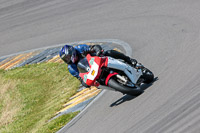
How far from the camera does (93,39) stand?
45.9 feet

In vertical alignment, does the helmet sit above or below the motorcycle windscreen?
above

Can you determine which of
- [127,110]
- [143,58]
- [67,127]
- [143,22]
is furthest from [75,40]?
[127,110]

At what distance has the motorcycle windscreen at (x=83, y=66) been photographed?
8.27m

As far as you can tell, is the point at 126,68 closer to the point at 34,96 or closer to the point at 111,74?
the point at 111,74

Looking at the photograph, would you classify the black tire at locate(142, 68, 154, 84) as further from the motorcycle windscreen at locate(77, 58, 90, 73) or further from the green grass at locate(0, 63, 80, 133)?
the green grass at locate(0, 63, 80, 133)

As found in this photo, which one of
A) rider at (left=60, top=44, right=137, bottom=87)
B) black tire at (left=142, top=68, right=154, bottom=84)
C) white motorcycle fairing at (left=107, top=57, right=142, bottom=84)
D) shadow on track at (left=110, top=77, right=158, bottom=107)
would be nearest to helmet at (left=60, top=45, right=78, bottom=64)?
rider at (left=60, top=44, right=137, bottom=87)

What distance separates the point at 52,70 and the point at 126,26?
3092mm

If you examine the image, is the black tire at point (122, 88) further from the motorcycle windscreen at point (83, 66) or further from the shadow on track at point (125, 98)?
the motorcycle windscreen at point (83, 66)

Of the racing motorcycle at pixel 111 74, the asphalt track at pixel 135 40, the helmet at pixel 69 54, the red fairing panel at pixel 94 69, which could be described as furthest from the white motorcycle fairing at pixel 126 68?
the helmet at pixel 69 54

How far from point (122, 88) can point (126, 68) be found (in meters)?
0.59

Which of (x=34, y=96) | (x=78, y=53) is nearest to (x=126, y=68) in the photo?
(x=78, y=53)

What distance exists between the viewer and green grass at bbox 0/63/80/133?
10.5m

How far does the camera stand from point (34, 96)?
12414mm

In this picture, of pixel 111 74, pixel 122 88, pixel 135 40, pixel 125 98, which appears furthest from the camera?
pixel 135 40
